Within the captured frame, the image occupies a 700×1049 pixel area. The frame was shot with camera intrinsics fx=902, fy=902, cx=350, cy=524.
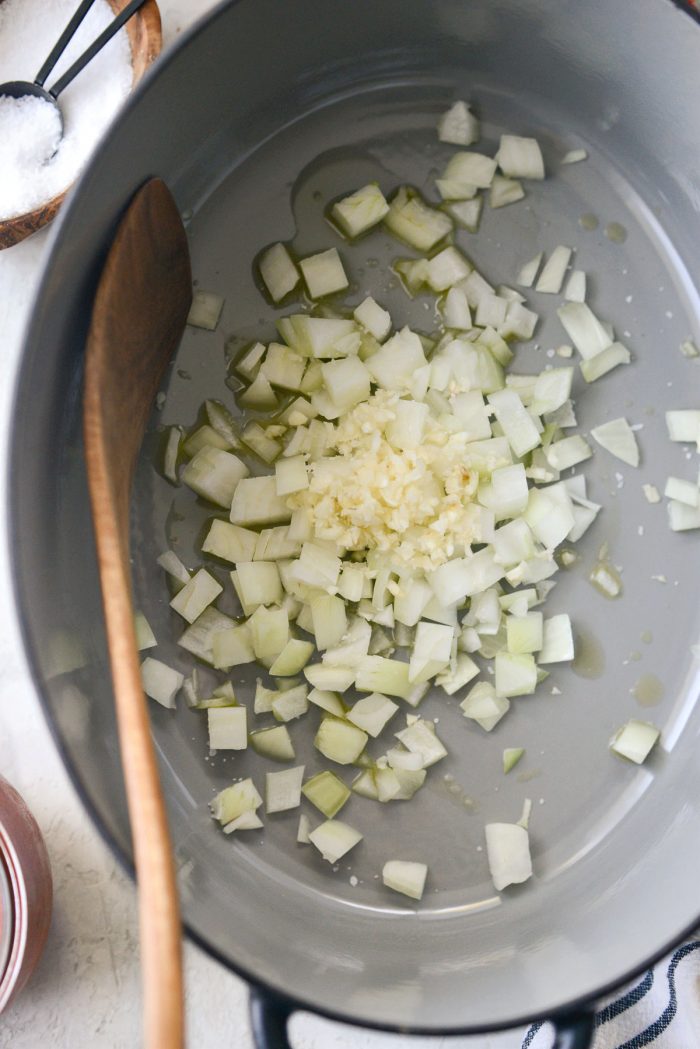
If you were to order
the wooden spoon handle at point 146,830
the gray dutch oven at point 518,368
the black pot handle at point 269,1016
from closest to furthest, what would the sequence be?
1. the wooden spoon handle at point 146,830
2. the black pot handle at point 269,1016
3. the gray dutch oven at point 518,368

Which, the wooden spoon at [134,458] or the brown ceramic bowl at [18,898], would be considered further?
the brown ceramic bowl at [18,898]

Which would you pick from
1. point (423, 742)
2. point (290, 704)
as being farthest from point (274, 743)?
point (423, 742)

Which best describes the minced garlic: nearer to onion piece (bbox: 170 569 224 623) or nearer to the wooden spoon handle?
onion piece (bbox: 170 569 224 623)

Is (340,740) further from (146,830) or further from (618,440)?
(618,440)

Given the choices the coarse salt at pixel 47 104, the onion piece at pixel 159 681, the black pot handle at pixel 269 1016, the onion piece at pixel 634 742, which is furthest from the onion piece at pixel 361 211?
the black pot handle at pixel 269 1016

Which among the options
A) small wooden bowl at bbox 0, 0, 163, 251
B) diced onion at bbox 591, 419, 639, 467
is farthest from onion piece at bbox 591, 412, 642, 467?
small wooden bowl at bbox 0, 0, 163, 251

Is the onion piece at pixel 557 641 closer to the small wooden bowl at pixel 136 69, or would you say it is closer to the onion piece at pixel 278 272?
the onion piece at pixel 278 272
